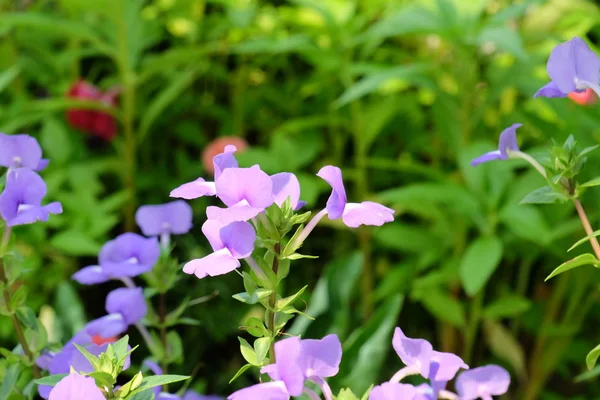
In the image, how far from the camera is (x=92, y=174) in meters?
1.39

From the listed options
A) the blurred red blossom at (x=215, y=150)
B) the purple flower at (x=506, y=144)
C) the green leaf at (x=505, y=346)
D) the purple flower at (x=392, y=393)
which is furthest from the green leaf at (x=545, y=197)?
the blurred red blossom at (x=215, y=150)

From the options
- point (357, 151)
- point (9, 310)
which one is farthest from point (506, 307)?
point (9, 310)

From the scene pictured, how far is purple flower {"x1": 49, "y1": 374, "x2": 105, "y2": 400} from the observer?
434 millimetres

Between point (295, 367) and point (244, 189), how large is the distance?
0.11 m

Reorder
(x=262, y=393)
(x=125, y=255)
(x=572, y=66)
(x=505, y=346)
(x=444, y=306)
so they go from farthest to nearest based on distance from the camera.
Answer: (x=505, y=346) → (x=444, y=306) → (x=125, y=255) → (x=572, y=66) → (x=262, y=393)

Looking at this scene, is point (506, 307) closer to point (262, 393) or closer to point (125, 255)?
point (125, 255)

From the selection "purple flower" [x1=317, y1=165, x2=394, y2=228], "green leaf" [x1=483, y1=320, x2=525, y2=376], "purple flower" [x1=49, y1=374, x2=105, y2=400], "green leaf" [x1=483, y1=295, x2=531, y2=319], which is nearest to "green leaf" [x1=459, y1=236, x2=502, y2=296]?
"green leaf" [x1=483, y1=295, x2=531, y2=319]

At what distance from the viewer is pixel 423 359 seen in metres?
0.51

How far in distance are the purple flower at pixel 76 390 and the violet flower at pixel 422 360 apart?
194 millimetres

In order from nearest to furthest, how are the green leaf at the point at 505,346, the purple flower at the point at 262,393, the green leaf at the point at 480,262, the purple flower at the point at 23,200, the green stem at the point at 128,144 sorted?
the purple flower at the point at 262,393 → the purple flower at the point at 23,200 → the green leaf at the point at 480,262 → the green leaf at the point at 505,346 → the green stem at the point at 128,144

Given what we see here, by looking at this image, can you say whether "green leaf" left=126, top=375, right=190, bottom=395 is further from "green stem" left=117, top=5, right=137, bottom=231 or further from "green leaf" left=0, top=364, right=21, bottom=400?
"green stem" left=117, top=5, right=137, bottom=231

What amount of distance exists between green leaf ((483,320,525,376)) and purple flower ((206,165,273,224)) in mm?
981

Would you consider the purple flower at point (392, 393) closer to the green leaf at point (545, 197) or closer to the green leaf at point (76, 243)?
the green leaf at point (545, 197)

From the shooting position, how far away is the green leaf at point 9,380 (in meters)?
0.56
